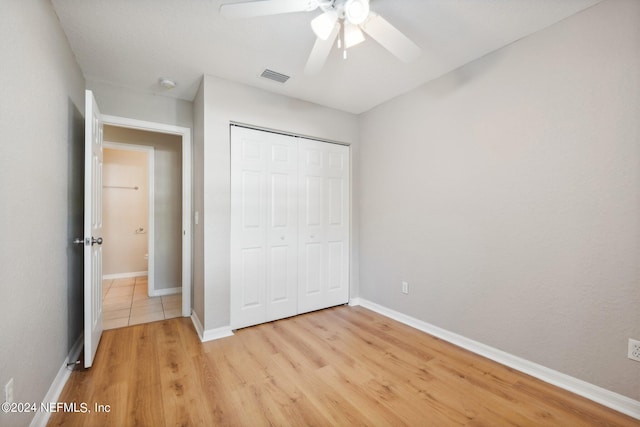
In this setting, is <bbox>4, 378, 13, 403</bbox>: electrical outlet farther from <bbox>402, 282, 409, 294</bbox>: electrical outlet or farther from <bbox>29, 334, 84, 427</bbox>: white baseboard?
<bbox>402, 282, 409, 294</bbox>: electrical outlet

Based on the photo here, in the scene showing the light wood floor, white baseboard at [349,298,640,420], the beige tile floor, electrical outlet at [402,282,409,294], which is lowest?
the light wood floor

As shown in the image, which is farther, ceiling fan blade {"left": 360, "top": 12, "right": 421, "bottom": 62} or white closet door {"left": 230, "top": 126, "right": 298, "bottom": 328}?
white closet door {"left": 230, "top": 126, "right": 298, "bottom": 328}

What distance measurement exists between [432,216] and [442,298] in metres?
0.77

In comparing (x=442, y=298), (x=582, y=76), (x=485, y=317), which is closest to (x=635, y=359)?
(x=485, y=317)

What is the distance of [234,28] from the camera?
1899mm

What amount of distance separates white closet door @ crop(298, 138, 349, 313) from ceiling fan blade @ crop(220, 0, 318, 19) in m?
1.65

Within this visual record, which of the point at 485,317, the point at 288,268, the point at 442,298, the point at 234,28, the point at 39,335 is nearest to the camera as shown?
the point at 39,335

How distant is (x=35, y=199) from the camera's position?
57.9 inches

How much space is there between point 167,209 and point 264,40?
284 cm

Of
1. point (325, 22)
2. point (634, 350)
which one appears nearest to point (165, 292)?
point (325, 22)

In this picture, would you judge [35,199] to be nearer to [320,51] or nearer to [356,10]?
[320,51]

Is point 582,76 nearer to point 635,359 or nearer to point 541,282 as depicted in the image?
point 541,282

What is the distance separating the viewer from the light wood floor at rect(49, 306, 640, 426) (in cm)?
155

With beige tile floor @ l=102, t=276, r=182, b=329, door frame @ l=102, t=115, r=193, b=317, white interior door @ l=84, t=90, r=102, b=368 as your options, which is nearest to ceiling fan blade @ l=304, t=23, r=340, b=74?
white interior door @ l=84, t=90, r=102, b=368
